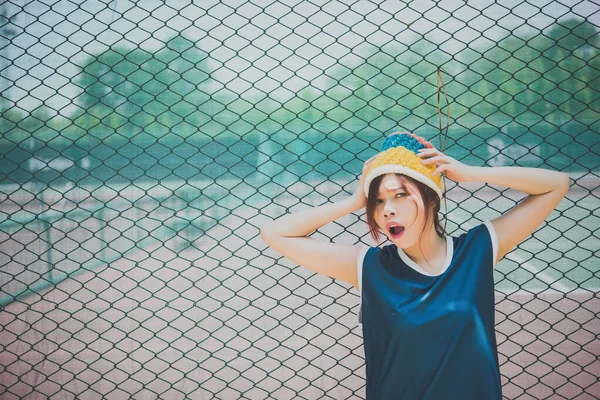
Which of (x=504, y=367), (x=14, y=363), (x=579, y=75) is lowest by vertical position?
(x=504, y=367)

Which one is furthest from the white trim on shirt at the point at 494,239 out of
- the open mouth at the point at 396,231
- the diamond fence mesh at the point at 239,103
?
the diamond fence mesh at the point at 239,103

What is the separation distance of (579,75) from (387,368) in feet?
4.99

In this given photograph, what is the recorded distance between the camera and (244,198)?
2.28 m

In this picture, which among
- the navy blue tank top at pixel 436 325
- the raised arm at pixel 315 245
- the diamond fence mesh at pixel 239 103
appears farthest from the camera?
the diamond fence mesh at pixel 239 103

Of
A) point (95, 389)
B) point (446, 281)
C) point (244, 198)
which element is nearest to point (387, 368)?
point (446, 281)

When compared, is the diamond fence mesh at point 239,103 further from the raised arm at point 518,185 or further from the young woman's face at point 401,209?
the young woman's face at point 401,209

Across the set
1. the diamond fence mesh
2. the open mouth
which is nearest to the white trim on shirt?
the open mouth

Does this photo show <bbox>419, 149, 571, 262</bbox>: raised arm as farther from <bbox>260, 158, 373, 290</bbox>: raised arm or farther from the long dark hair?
<bbox>260, 158, 373, 290</bbox>: raised arm

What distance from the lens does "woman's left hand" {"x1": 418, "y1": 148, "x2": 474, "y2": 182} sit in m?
1.42

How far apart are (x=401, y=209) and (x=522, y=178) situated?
0.36 metres

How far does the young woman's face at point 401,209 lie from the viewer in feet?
4.59

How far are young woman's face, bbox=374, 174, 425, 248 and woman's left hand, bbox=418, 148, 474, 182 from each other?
9 cm

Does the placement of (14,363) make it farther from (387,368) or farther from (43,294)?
(387,368)

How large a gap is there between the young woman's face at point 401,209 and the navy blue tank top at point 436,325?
110mm
